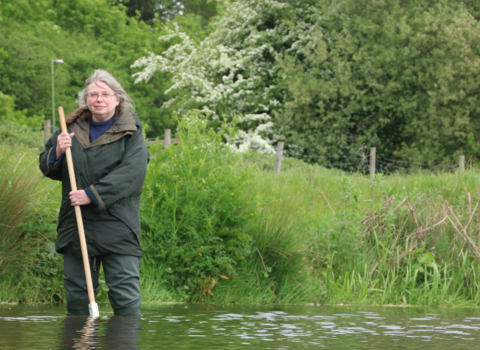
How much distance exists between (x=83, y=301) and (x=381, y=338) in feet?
6.52

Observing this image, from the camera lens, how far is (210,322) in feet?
19.0

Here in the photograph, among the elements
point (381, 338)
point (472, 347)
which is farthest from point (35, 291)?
point (472, 347)

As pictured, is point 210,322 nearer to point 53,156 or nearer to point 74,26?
point 53,156

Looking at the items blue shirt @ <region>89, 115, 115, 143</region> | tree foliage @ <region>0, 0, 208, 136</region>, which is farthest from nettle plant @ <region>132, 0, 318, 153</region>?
blue shirt @ <region>89, 115, 115, 143</region>

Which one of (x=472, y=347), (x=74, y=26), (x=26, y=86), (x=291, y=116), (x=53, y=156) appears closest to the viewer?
(x=472, y=347)

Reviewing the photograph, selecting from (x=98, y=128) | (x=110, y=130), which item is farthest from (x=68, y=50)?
(x=110, y=130)

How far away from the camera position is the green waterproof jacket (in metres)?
4.92

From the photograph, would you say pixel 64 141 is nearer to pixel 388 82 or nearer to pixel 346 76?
pixel 346 76

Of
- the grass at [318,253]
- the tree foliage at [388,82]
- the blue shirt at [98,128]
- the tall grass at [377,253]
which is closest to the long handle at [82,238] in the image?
the blue shirt at [98,128]

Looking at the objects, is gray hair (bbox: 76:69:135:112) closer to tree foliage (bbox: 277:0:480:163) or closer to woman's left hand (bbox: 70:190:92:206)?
woman's left hand (bbox: 70:190:92:206)

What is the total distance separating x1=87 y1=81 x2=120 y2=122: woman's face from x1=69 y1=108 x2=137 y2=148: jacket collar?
0.32ft

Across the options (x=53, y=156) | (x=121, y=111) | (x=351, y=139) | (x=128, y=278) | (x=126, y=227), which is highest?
(x=351, y=139)

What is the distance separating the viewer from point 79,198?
484 centimetres

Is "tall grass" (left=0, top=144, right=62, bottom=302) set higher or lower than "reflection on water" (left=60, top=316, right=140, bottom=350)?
higher
